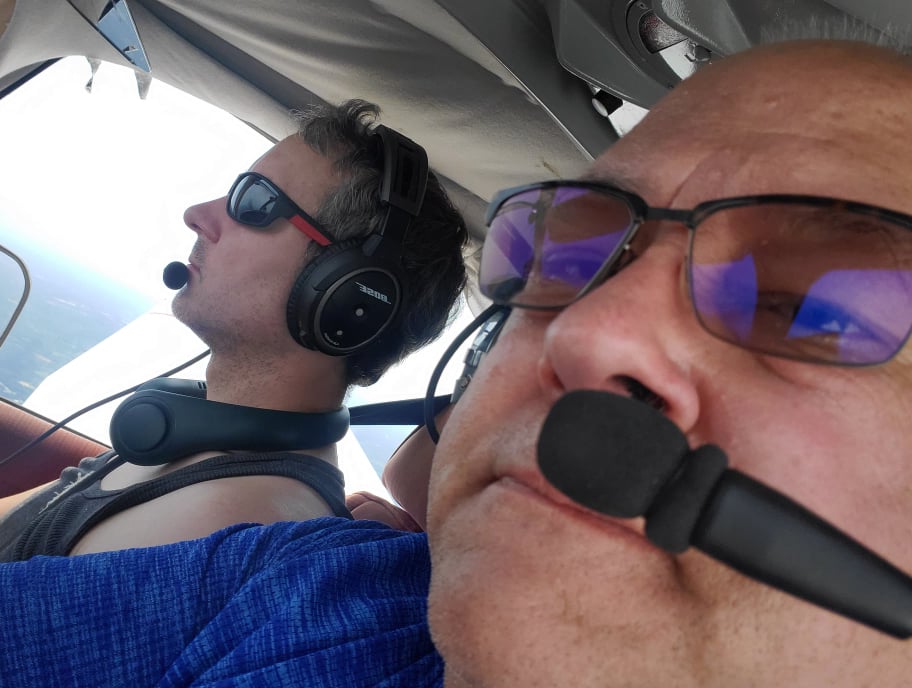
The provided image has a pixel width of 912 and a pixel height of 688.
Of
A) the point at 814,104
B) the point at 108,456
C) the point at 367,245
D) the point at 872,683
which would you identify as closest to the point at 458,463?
the point at 872,683

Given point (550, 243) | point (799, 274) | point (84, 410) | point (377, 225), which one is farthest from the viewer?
point (84, 410)

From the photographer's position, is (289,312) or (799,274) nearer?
(799,274)

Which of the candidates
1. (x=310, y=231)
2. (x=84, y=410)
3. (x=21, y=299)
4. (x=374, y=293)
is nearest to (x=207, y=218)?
(x=310, y=231)

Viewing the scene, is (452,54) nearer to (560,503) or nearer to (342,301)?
(342,301)

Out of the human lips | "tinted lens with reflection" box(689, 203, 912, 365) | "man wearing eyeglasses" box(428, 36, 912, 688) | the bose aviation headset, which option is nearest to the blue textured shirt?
"man wearing eyeglasses" box(428, 36, 912, 688)

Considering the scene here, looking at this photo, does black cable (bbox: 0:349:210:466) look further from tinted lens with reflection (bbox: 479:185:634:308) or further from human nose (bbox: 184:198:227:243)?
tinted lens with reflection (bbox: 479:185:634:308)

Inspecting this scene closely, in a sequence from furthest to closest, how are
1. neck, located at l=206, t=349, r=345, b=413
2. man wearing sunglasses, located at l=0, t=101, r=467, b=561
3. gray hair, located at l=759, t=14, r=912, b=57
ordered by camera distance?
neck, located at l=206, t=349, r=345, b=413 → man wearing sunglasses, located at l=0, t=101, r=467, b=561 → gray hair, located at l=759, t=14, r=912, b=57

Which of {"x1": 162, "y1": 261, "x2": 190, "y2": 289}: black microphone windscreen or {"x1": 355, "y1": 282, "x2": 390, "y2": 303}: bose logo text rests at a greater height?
{"x1": 162, "y1": 261, "x2": 190, "y2": 289}: black microphone windscreen
